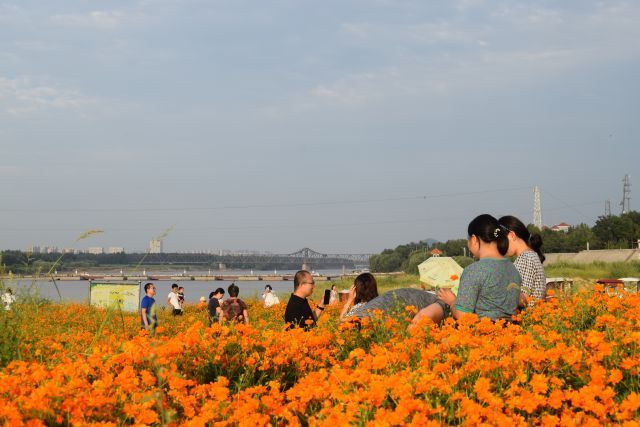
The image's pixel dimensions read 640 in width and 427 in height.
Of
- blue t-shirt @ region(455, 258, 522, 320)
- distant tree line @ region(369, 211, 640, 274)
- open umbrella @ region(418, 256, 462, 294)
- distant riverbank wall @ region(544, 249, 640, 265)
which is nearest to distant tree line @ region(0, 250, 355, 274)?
blue t-shirt @ region(455, 258, 522, 320)

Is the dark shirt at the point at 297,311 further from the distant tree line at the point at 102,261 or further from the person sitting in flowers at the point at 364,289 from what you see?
the distant tree line at the point at 102,261

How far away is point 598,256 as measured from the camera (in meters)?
62.2

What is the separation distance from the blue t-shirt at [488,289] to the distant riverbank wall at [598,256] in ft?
175

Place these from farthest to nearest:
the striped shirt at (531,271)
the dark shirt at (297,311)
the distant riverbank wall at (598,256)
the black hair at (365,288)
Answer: the distant riverbank wall at (598,256)
the dark shirt at (297,311)
the black hair at (365,288)
the striped shirt at (531,271)

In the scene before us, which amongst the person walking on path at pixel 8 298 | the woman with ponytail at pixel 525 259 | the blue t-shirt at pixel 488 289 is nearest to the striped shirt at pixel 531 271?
the woman with ponytail at pixel 525 259

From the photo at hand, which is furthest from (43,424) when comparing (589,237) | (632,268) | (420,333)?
(589,237)

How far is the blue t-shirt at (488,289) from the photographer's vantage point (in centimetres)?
523

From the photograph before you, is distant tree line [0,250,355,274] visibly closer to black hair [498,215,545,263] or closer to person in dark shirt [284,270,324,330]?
person in dark shirt [284,270,324,330]

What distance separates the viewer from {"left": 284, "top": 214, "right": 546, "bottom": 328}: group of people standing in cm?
524

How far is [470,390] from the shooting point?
11.4 feet

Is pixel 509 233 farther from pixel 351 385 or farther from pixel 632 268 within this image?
pixel 632 268

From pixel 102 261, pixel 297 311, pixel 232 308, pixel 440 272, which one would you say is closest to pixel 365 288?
pixel 297 311

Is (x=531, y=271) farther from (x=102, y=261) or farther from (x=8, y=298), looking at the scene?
(x=102, y=261)

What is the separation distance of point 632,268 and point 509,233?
41.0 m
